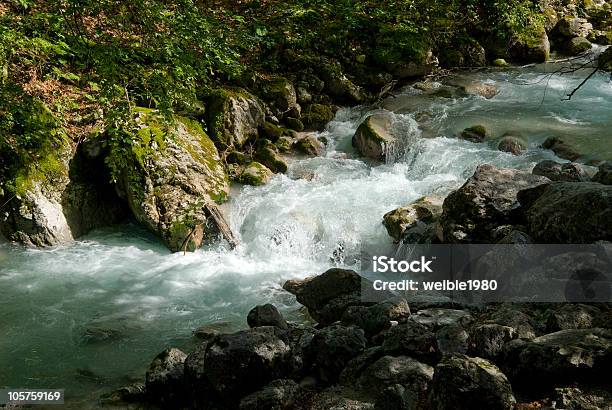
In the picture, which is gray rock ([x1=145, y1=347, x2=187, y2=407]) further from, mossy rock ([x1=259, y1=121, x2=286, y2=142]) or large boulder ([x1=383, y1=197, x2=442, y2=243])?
mossy rock ([x1=259, y1=121, x2=286, y2=142])

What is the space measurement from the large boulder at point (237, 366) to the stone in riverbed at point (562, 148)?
7633mm

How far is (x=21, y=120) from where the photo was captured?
8.61 meters

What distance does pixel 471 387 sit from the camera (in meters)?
3.32

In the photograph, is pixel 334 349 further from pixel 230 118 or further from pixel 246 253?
pixel 230 118

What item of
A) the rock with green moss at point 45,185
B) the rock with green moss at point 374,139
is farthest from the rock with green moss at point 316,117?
the rock with green moss at point 45,185

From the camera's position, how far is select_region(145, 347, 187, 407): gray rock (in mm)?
4949

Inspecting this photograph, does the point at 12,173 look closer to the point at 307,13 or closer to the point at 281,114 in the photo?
the point at 281,114

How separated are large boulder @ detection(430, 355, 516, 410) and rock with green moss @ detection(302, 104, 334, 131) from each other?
932 centimetres

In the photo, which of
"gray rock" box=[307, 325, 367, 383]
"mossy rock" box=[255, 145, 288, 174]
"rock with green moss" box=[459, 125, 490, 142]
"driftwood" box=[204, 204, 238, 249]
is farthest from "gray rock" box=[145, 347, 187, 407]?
"rock with green moss" box=[459, 125, 490, 142]

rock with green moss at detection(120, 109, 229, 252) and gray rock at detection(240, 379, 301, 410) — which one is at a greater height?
rock with green moss at detection(120, 109, 229, 252)

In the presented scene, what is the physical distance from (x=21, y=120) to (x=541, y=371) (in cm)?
816

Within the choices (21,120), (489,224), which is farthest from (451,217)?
(21,120)

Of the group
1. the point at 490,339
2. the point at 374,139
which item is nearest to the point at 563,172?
the point at 374,139

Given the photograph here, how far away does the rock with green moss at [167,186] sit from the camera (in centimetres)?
888
